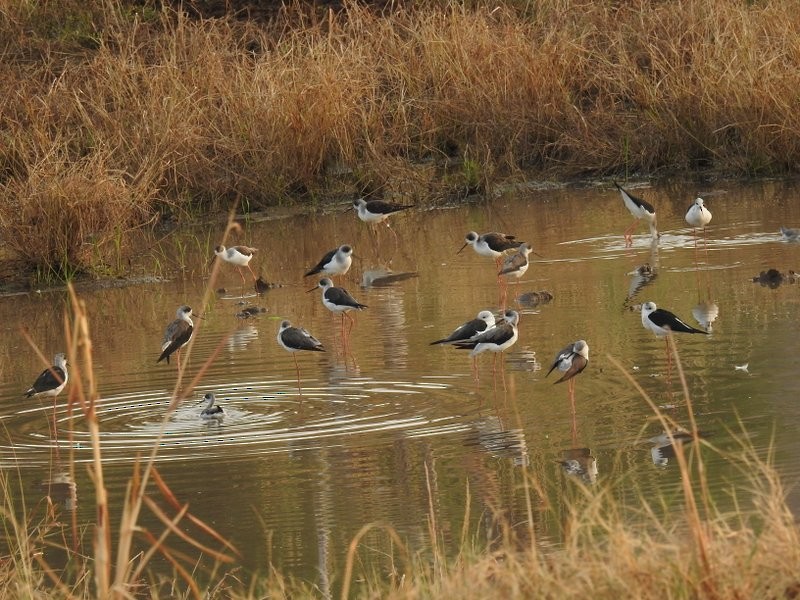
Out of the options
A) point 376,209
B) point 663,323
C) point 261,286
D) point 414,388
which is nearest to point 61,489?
point 414,388

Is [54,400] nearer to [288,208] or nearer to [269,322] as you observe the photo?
[269,322]

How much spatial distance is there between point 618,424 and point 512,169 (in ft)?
37.4

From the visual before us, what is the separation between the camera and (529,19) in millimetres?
22812

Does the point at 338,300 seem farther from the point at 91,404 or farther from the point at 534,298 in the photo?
the point at 91,404

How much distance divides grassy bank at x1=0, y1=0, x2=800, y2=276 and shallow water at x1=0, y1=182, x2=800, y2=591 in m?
2.44

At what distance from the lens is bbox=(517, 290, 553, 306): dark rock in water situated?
492 inches

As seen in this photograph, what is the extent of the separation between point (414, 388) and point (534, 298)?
308 cm

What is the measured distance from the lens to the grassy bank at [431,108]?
18266mm

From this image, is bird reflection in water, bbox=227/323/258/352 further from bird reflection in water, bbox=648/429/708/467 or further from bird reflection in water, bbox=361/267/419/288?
bird reflection in water, bbox=648/429/708/467

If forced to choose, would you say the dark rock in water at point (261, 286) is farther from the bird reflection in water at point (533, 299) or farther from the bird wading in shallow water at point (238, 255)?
the bird reflection in water at point (533, 299)

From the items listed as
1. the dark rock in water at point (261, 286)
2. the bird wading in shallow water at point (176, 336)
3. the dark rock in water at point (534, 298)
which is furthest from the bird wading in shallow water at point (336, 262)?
the bird wading in shallow water at point (176, 336)

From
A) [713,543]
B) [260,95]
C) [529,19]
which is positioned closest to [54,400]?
[713,543]

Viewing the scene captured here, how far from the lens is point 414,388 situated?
379 inches

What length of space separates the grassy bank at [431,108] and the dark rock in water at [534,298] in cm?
588
